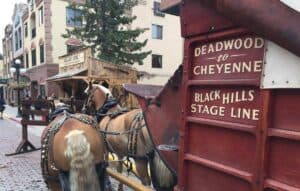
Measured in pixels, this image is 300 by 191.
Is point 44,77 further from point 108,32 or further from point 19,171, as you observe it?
point 19,171

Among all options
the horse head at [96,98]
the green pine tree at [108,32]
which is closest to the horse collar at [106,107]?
the horse head at [96,98]

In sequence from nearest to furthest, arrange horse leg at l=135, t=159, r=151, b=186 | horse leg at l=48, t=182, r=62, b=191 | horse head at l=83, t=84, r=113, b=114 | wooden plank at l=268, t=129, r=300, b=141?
1. wooden plank at l=268, t=129, r=300, b=141
2. horse leg at l=48, t=182, r=62, b=191
3. horse leg at l=135, t=159, r=151, b=186
4. horse head at l=83, t=84, r=113, b=114

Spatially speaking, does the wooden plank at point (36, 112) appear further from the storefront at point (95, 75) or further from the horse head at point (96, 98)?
the storefront at point (95, 75)

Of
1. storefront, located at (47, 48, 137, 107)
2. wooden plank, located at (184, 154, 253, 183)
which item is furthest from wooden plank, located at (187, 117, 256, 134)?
storefront, located at (47, 48, 137, 107)

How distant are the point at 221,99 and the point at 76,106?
7149 millimetres

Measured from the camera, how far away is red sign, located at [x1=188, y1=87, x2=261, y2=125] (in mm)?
2169

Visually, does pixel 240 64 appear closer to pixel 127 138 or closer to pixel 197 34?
pixel 197 34

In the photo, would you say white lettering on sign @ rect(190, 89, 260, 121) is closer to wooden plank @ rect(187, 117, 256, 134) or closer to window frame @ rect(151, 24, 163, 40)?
wooden plank @ rect(187, 117, 256, 134)

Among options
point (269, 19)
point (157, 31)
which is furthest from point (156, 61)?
point (269, 19)

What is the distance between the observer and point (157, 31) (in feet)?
111

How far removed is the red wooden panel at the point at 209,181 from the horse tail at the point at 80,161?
1.49 meters

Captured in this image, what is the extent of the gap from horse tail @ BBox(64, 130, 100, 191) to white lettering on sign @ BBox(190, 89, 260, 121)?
1.67 metres

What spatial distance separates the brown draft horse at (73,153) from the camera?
3.93 m

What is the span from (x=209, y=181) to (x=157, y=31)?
32.1m
